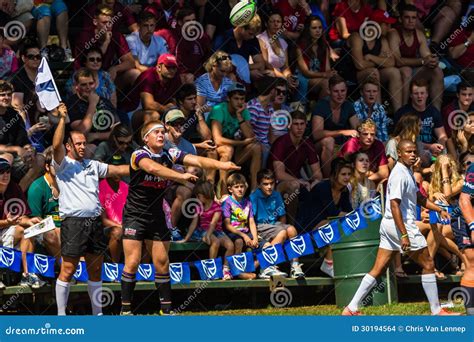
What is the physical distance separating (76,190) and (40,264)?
1.26m

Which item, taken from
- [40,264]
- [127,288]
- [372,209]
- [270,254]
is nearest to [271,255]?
[270,254]

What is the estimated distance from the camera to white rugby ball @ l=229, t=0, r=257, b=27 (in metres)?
16.0

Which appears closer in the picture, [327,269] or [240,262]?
[240,262]

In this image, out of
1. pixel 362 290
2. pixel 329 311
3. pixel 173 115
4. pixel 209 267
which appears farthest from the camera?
pixel 209 267

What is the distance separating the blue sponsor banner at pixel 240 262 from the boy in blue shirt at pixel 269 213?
460 mm

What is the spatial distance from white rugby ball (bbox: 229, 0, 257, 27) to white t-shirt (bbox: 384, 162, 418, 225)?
3.68 metres

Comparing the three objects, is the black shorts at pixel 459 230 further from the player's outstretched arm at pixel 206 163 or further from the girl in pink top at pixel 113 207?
the girl in pink top at pixel 113 207

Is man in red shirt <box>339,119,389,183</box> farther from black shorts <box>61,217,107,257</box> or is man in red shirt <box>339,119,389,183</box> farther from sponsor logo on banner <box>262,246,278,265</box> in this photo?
black shorts <box>61,217,107,257</box>

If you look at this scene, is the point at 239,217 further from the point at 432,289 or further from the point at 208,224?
the point at 432,289

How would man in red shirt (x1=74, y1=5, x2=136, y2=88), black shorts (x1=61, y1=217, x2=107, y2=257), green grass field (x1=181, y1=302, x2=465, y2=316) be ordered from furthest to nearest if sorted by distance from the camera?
man in red shirt (x1=74, y1=5, x2=136, y2=88)
green grass field (x1=181, y1=302, x2=465, y2=316)
black shorts (x1=61, y1=217, x2=107, y2=257)

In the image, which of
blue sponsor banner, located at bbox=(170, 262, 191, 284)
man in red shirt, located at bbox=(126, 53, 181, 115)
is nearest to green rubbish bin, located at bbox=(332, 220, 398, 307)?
blue sponsor banner, located at bbox=(170, 262, 191, 284)

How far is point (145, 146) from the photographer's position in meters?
13.0

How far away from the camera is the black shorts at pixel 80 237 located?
41.9ft

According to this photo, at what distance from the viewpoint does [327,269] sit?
49.5ft
